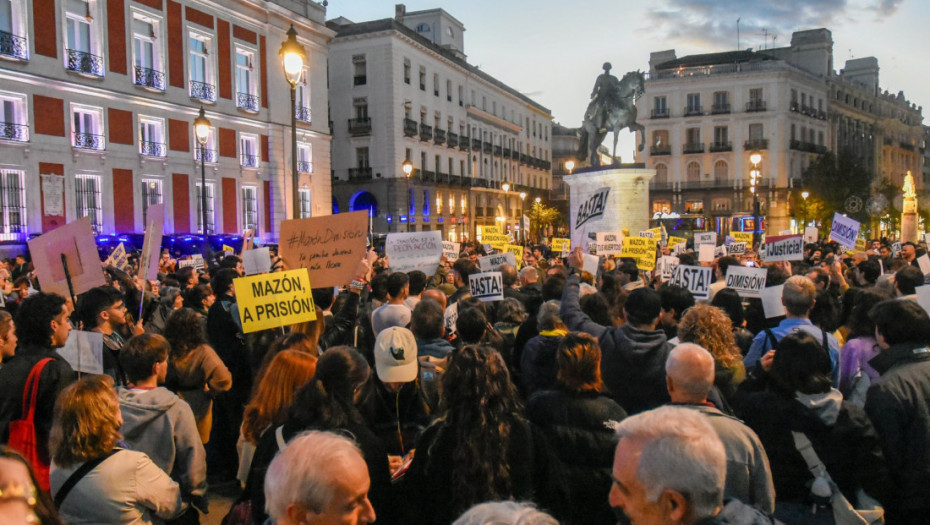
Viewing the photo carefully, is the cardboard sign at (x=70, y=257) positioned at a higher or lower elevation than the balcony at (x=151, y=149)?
lower

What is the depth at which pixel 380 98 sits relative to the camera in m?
48.9

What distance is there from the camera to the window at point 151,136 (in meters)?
28.6

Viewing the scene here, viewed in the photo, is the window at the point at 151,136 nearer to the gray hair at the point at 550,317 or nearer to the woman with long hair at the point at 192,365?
the woman with long hair at the point at 192,365

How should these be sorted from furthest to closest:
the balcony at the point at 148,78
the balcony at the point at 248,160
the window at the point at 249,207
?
the window at the point at 249,207
the balcony at the point at 248,160
the balcony at the point at 148,78

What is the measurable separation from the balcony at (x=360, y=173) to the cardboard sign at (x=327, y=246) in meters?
42.3

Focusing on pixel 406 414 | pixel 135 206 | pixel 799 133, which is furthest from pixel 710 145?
pixel 406 414

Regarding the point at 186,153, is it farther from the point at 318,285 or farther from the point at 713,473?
the point at 713,473

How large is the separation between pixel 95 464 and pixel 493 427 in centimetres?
170

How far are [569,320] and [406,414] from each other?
2247 mm

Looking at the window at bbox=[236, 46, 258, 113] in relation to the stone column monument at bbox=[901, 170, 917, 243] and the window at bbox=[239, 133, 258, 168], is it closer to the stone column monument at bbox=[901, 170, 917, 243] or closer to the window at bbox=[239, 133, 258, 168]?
the window at bbox=[239, 133, 258, 168]

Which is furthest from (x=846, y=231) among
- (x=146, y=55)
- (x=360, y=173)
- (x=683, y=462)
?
(x=360, y=173)

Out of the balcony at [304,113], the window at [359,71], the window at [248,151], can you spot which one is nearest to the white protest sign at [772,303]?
the window at [248,151]

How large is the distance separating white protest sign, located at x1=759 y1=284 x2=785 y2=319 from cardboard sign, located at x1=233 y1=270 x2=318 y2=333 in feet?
12.8

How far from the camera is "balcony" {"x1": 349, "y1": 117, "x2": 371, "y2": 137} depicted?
49406mm
